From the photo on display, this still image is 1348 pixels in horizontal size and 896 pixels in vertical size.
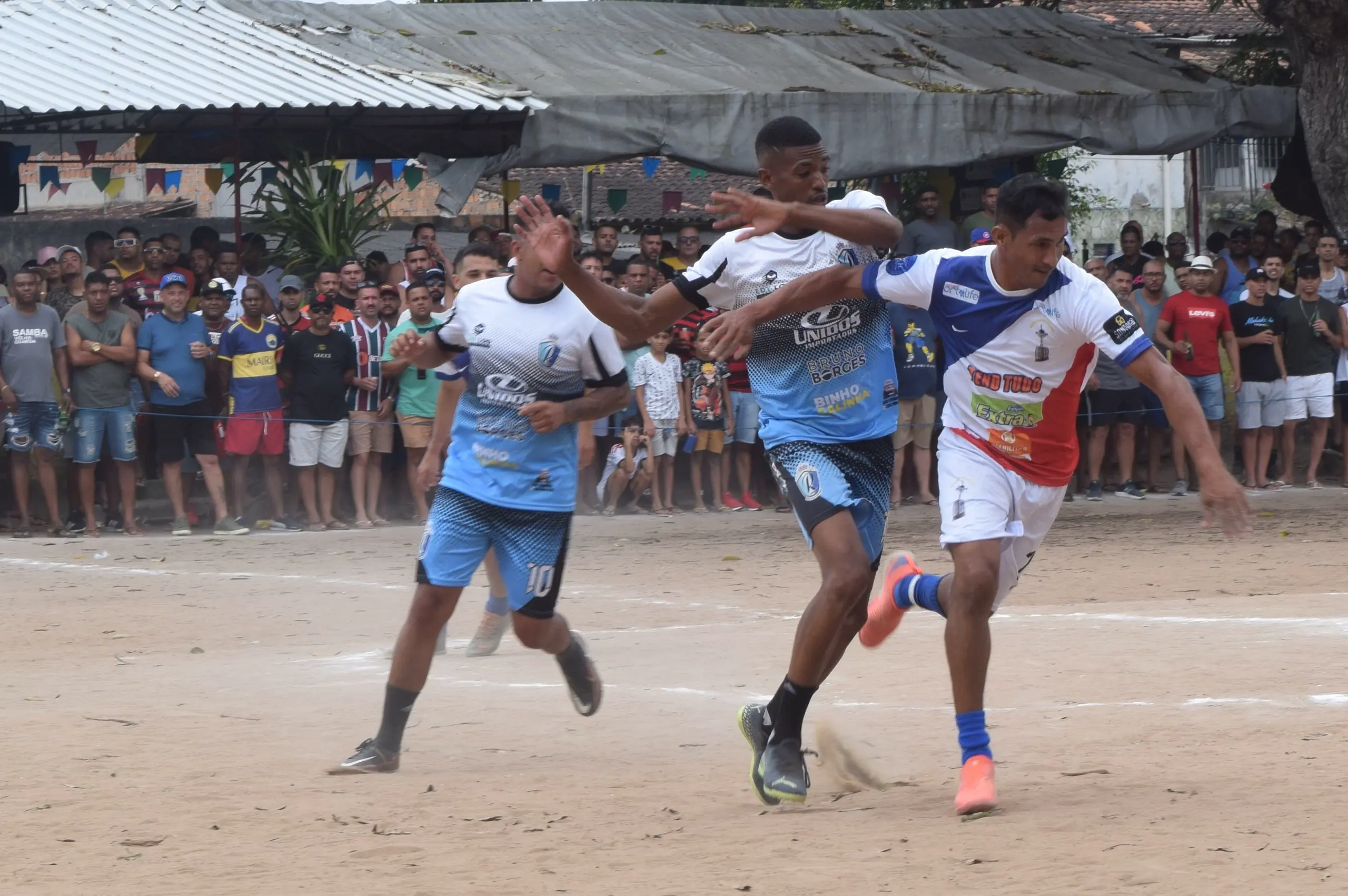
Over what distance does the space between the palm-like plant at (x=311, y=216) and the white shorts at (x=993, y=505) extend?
40.7 feet

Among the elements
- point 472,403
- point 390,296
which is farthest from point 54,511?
point 472,403

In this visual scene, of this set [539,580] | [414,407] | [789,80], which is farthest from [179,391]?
[539,580]

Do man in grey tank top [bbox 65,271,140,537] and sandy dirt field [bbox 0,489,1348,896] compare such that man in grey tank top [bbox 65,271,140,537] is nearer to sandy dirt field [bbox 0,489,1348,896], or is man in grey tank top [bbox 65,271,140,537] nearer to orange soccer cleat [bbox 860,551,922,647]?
sandy dirt field [bbox 0,489,1348,896]

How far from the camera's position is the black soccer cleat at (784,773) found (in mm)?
5750

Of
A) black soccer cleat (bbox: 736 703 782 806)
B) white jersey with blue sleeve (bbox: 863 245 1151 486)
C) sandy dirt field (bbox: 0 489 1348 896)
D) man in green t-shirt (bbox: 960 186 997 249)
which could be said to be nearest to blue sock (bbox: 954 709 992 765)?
sandy dirt field (bbox: 0 489 1348 896)

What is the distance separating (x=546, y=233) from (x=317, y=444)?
9.19 meters

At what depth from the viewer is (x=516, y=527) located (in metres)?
6.77

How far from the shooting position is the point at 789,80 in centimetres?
1869

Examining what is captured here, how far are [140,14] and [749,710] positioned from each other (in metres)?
14.3

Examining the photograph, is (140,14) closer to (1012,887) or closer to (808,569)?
(808,569)

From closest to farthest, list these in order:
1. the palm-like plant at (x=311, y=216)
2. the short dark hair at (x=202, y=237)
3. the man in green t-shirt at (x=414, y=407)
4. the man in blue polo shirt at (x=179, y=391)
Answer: the man in blue polo shirt at (x=179, y=391) → the man in green t-shirt at (x=414, y=407) → the short dark hair at (x=202, y=237) → the palm-like plant at (x=311, y=216)

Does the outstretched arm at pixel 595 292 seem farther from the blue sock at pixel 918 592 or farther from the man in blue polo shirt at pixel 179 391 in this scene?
the man in blue polo shirt at pixel 179 391

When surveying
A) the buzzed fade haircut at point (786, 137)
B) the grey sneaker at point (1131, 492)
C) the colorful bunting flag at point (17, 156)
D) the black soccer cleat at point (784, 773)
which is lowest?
the grey sneaker at point (1131, 492)

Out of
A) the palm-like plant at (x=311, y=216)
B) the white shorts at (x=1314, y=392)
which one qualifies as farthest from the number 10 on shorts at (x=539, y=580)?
the white shorts at (x=1314, y=392)
